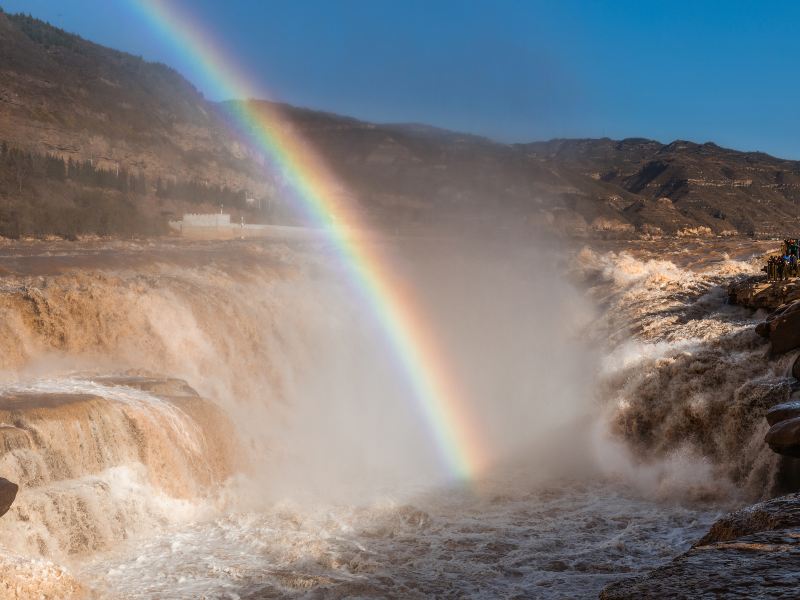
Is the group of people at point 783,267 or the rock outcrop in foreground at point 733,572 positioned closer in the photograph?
the rock outcrop in foreground at point 733,572

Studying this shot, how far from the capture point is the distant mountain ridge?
77.2 m

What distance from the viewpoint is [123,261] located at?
78.6 ft

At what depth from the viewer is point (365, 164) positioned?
112000 mm

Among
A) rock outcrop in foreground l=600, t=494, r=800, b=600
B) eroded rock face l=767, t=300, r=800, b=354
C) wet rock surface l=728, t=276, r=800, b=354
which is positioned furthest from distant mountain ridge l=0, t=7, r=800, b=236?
rock outcrop in foreground l=600, t=494, r=800, b=600

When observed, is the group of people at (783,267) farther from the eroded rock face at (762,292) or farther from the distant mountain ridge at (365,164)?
the distant mountain ridge at (365,164)

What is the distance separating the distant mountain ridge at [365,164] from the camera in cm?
7719

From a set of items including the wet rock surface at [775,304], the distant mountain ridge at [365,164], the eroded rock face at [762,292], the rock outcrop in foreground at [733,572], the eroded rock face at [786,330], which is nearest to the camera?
the rock outcrop in foreground at [733,572]

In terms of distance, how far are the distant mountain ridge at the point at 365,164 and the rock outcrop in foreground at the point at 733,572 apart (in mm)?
50232

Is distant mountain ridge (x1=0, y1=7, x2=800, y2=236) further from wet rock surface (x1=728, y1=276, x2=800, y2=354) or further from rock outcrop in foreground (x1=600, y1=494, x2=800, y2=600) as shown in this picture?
rock outcrop in foreground (x1=600, y1=494, x2=800, y2=600)

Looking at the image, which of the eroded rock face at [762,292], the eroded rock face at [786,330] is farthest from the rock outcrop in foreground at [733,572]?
the eroded rock face at [762,292]

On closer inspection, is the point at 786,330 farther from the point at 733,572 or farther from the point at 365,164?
the point at 365,164

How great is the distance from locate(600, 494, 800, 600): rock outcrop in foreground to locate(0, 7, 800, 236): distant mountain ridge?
5023cm

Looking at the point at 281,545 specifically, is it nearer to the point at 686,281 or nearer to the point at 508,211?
the point at 686,281

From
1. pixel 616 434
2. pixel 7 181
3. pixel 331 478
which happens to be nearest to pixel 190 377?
pixel 331 478
